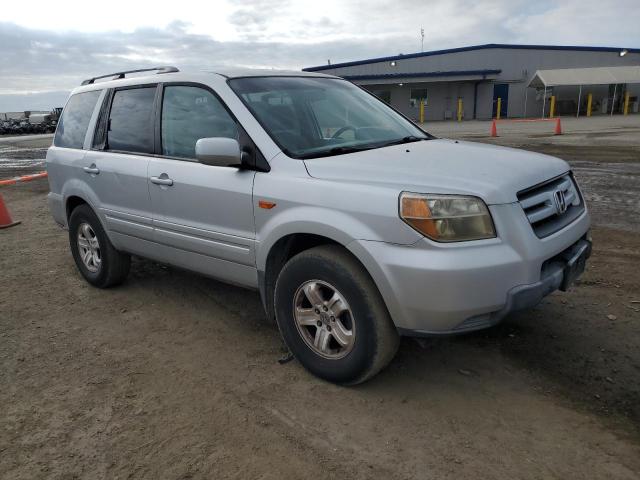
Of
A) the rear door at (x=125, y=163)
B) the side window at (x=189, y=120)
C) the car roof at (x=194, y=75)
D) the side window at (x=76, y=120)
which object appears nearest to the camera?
Result: the side window at (x=189, y=120)

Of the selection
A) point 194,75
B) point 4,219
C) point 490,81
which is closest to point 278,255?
point 194,75

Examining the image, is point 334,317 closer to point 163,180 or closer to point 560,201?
point 560,201

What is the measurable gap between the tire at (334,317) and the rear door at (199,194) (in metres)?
0.41

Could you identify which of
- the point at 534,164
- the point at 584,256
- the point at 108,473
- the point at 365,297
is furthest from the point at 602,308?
the point at 108,473

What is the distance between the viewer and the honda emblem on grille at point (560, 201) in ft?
9.91

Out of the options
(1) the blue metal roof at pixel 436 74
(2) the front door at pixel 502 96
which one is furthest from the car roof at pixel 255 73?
(2) the front door at pixel 502 96

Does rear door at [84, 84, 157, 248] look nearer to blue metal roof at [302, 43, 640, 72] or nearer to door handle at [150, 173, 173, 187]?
door handle at [150, 173, 173, 187]

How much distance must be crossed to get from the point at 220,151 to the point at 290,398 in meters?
1.50

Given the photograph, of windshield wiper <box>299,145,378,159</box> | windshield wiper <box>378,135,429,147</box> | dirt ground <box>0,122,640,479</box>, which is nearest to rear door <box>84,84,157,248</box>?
dirt ground <box>0,122,640,479</box>

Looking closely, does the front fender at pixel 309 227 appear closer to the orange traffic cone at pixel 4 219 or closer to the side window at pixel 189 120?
the side window at pixel 189 120

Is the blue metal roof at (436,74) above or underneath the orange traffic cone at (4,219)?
above

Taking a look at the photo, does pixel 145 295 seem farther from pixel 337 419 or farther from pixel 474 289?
pixel 474 289

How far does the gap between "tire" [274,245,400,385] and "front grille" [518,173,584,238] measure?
0.92m

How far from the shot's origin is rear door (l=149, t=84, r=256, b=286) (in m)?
3.36
